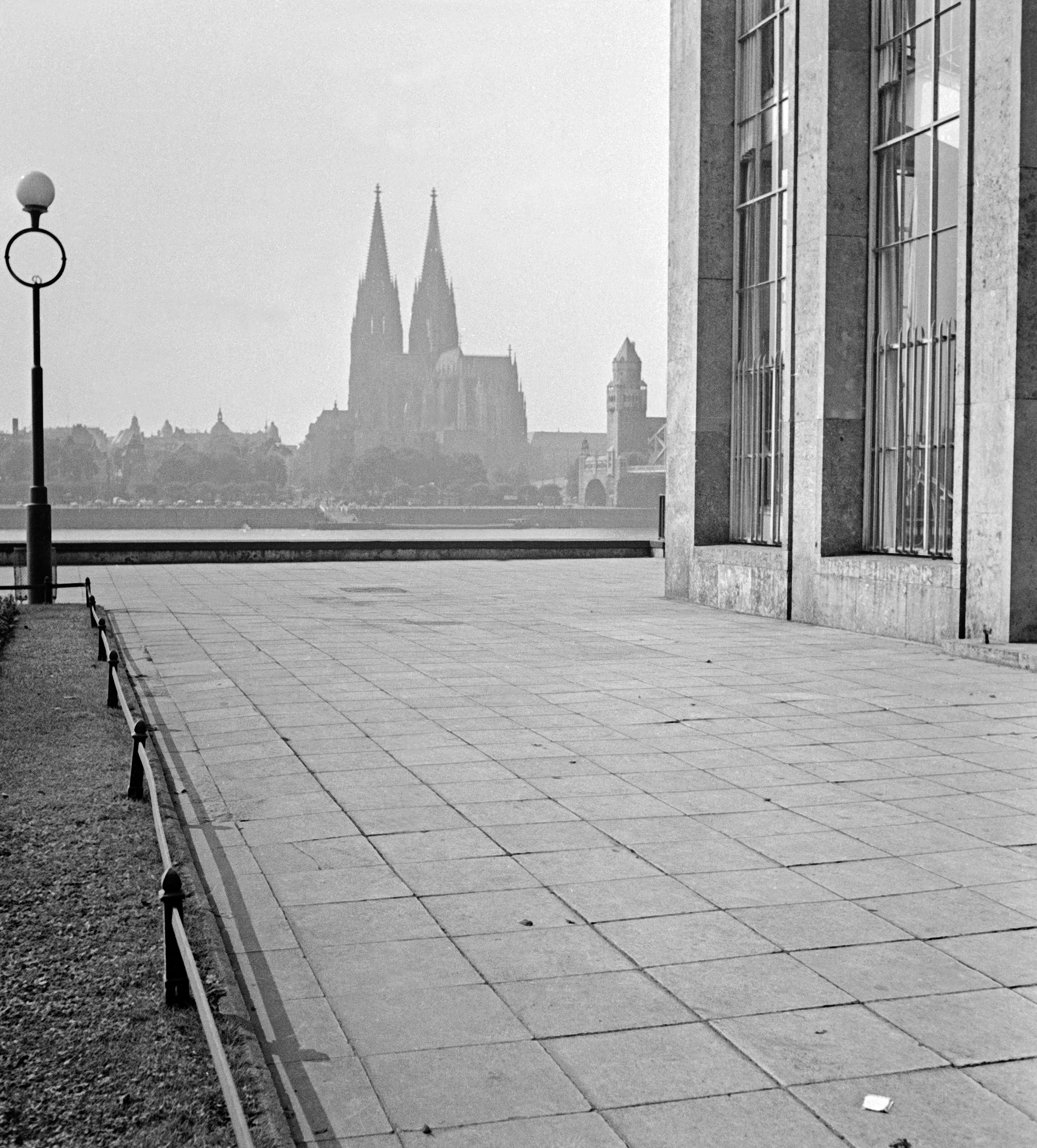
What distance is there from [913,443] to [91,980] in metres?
11.3

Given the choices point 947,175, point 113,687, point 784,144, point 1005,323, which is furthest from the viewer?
point 784,144

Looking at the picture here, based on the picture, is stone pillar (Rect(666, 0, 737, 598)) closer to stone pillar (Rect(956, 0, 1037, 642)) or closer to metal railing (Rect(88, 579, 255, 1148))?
stone pillar (Rect(956, 0, 1037, 642))

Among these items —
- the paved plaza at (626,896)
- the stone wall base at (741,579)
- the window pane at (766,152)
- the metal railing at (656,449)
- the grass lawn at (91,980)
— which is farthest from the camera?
the metal railing at (656,449)

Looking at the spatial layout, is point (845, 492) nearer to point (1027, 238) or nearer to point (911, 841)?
point (1027, 238)

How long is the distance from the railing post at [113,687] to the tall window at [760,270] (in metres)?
9.25

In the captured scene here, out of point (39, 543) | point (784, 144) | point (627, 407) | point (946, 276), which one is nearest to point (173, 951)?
point (946, 276)

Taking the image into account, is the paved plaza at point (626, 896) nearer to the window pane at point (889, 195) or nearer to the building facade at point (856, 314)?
the building facade at point (856, 314)

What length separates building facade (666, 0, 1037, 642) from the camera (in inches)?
457

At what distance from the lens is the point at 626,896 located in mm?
4910

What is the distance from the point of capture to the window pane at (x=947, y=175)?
1312 centimetres

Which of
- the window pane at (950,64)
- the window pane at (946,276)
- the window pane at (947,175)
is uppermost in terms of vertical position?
the window pane at (950,64)

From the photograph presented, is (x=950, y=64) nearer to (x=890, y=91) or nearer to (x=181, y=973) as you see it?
(x=890, y=91)

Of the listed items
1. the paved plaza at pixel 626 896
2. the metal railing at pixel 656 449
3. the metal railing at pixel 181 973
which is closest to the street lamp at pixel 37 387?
the paved plaza at pixel 626 896

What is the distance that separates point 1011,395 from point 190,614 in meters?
9.17
